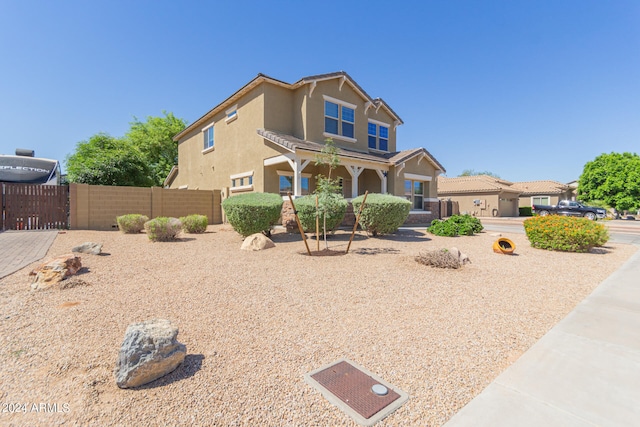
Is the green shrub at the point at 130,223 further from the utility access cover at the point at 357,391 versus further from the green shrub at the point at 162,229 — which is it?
the utility access cover at the point at 357,391

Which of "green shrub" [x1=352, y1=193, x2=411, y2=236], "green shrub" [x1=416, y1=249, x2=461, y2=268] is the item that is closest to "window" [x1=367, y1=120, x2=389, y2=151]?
"green shrub" [x1=352, y1=193, x2=411, y2=236]

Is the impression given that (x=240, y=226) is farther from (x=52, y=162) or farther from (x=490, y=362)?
(x=52, y=162)

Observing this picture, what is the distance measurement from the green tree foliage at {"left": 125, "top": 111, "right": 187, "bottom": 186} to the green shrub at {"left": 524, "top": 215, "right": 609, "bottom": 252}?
110 ft

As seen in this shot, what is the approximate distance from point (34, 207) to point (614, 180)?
47564 millimetres

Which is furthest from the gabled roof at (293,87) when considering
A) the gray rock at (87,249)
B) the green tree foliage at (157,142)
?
the green tree foliage at (157,142)

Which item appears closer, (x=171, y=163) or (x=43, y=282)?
(x=43, y=282)

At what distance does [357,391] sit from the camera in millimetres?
2398

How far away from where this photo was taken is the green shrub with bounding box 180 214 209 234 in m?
11.8

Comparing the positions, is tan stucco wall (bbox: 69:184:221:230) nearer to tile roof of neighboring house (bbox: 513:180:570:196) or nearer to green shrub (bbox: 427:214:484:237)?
green shrub (bbox: 427:214:484:237)

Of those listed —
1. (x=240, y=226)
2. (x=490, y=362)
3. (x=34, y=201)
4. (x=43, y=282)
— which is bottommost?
(x=490, y=362)

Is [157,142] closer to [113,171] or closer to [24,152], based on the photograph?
[113,171]

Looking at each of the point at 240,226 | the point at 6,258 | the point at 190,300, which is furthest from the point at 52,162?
the point at 190,300

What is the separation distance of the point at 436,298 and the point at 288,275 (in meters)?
2.80

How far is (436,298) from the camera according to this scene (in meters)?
4.64
